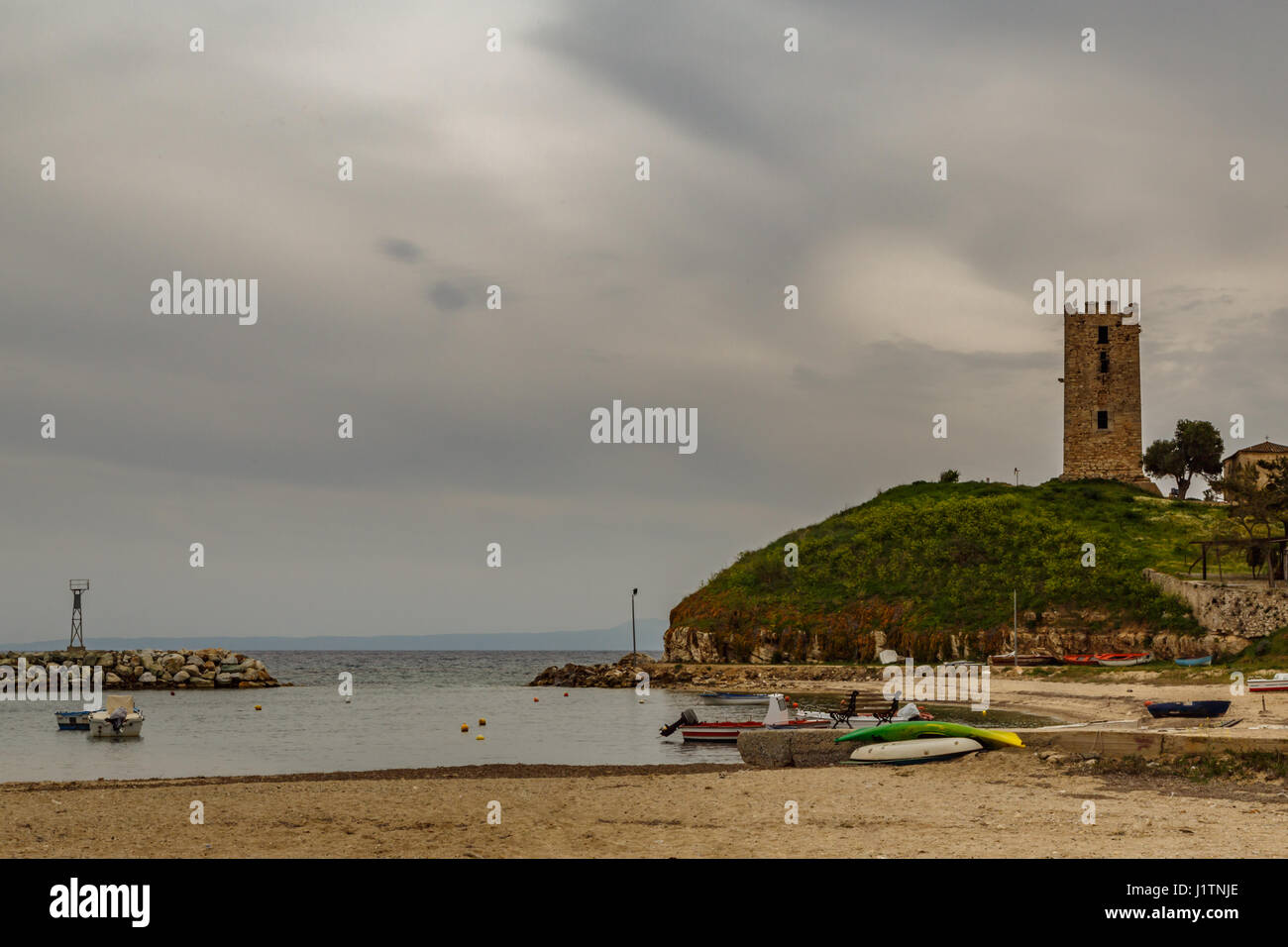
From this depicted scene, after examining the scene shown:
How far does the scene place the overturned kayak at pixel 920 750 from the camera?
22.0 m

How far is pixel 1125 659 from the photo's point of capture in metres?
57.0

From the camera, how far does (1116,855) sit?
464 inches

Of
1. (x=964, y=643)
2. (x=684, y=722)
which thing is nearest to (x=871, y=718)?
(x=684, y=722)

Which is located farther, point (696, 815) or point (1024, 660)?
point (1024, 660)

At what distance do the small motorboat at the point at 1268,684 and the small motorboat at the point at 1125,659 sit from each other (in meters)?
14.5

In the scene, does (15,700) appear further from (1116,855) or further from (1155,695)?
(1116,855)

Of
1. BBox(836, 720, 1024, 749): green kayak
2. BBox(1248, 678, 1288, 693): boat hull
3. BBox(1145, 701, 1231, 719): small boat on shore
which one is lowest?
BBox(1248, 678, 1288, 693): boat hull

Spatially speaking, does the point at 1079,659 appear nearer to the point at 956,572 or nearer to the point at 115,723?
the point at 956,572

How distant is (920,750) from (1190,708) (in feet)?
30.8

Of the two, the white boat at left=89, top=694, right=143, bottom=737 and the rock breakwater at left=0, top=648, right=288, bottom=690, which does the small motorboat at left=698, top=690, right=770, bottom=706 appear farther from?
the rock breakwater at left=0, top=648, right=288, bottom=690

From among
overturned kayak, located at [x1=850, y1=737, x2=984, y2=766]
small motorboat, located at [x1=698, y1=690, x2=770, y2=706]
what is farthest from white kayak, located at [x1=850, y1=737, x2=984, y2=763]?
small motorboat, located at [x1=698, y1=690, x2=770, y2=706]

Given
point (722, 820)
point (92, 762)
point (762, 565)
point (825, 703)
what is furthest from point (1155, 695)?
point (762, 565)

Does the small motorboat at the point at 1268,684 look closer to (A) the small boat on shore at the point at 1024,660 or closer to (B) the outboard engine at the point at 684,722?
(B) the outboard engine at the point at 684,722

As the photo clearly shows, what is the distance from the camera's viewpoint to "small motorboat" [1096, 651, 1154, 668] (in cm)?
5469
